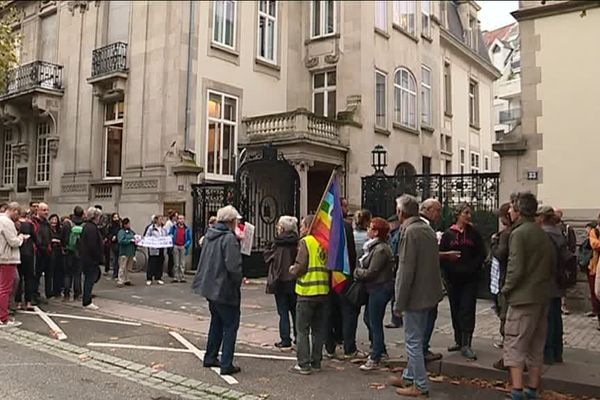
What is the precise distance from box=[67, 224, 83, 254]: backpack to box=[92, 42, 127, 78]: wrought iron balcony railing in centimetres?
979

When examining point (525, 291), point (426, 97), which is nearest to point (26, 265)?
point (525, 291)

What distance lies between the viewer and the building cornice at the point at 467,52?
101 ft

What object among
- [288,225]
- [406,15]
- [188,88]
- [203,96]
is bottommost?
[288,225]

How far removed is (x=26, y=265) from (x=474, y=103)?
1202 inches

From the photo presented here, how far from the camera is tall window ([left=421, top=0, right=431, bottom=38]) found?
2627 cm

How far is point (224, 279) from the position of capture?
6516 millimetres

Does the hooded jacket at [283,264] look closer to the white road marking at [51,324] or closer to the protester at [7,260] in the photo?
the white road marking at [51,324]

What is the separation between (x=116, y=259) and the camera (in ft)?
52.1

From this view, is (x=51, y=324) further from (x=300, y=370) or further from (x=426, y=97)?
(x=426, y=97)

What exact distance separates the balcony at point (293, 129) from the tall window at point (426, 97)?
275 inches

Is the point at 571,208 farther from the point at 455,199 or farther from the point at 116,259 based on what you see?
the point at 116,259

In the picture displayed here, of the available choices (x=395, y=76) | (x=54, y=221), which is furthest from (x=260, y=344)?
(x=395, y=76)

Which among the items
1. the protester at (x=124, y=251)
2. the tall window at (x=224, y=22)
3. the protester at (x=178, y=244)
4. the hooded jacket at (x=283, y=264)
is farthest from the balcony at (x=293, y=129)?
the hooded jacket at (x=283, y=264)

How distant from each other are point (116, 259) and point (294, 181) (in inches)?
230
